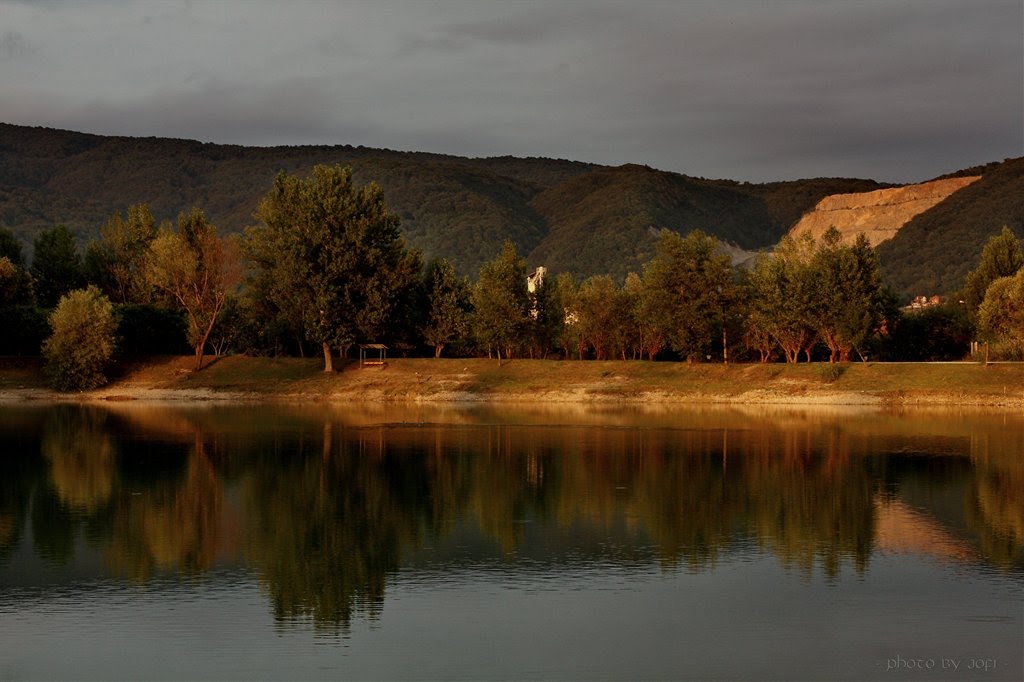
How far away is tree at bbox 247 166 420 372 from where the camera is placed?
88.2 meters

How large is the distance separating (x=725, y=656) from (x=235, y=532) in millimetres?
16023

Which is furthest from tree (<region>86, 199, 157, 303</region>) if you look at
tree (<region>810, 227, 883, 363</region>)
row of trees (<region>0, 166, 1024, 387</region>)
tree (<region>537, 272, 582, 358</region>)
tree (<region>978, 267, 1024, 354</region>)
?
tree (<region>978, 267, 1024, 354</region>)

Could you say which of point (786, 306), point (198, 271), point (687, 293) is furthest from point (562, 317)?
point (198, 271)

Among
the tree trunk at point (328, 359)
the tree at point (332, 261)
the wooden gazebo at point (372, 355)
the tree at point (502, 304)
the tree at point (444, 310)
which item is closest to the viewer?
the tree at point (332, 261)

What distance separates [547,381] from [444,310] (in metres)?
13.6

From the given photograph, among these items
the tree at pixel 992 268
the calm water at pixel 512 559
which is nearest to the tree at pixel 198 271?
the calm water at pixel 512 559

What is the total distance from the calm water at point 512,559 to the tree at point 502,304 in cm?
3916

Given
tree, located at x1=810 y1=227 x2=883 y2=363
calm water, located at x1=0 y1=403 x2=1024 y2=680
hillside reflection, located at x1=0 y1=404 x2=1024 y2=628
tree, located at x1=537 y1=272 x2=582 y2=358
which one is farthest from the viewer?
tree, located at x1=537 y1=272 x2=582 y2=358

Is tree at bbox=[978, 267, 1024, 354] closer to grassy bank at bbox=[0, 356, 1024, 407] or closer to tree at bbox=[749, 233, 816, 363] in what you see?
grassy bank at bbox=[0, 356, 1024, 407]

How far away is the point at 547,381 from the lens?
87.2 meters

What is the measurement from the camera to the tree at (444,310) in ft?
316

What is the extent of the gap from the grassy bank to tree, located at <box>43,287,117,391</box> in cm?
142

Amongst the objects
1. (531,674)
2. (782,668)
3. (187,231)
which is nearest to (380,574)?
(531,674)

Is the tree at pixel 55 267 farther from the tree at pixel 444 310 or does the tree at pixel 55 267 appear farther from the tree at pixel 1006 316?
the tree at pixel 1006 316
